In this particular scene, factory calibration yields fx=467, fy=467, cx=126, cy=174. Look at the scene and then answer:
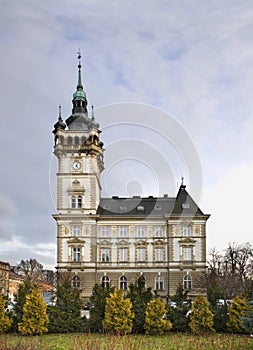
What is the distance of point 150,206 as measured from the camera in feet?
197

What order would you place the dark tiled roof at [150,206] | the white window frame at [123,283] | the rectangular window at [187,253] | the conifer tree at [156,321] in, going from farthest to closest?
the dark tiled roof at [150,206]
the rectangular window at [187,253]
the white window frame at [123,283]
the conifer tree at [156,321]

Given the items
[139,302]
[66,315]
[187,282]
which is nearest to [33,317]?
[66,315]

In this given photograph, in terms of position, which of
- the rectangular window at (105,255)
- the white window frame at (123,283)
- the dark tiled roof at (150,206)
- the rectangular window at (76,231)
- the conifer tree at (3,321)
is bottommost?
the white window frame at (123,283)

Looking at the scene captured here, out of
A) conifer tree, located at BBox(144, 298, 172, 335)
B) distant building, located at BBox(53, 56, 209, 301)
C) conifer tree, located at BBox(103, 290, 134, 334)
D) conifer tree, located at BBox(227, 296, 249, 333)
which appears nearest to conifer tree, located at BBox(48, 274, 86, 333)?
conifer tree, located at BBox(103, 290, 134, 334)

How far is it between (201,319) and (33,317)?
7553 mm

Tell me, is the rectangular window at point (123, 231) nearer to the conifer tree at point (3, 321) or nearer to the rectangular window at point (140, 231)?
the rectangular window at point (140, 231)

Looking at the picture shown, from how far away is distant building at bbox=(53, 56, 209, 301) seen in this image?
56.4 metres

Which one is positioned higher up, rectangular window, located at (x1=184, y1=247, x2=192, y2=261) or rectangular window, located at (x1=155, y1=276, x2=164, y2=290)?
rectangular window, located at (x1=184, y1=247, x2=192, y2=261)

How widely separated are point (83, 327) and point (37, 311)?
7.47 ft

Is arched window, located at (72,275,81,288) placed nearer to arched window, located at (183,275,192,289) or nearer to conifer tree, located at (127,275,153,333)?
arched window, located at (183,275,192,289)

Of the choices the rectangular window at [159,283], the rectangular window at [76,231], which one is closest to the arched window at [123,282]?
the rectangular window at [159,283]

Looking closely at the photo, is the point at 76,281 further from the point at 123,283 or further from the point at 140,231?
the point at 140,231

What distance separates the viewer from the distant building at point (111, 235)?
5641 centimetres

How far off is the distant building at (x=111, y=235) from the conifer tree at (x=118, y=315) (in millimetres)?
35759
